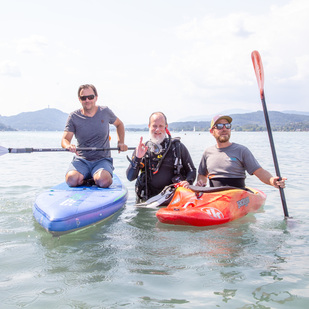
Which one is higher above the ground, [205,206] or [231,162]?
[231,162]

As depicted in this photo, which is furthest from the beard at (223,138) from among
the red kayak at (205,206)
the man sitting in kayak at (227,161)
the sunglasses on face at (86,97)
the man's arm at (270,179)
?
the sunglasses on face at (86,97)

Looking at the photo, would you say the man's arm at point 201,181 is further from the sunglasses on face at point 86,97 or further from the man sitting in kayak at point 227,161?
the sunglasses on face at point 86,97

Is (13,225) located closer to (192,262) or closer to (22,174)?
(192,262)

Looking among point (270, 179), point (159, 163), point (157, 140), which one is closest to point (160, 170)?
point (159, 163)

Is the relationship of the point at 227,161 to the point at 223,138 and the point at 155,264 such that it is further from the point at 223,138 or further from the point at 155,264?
the point at 155,264

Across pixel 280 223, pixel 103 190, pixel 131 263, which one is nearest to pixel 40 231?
pixel 103 190

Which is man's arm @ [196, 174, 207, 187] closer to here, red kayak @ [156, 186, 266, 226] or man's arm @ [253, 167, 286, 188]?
red kayak @ [156, 186, 266, 226]

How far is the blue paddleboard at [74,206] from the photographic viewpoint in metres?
4.60

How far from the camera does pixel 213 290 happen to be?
10.4ft

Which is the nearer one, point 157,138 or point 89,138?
point 157,138

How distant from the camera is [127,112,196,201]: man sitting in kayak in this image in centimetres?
593

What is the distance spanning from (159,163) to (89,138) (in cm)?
138

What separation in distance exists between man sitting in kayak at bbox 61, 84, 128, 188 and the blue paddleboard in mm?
227

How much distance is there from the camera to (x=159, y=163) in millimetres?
6043
